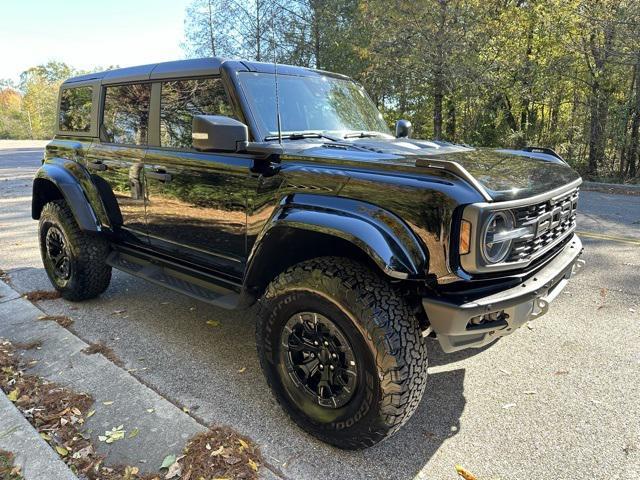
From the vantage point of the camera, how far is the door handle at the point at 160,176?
3.30 m

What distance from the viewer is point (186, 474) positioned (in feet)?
6.91

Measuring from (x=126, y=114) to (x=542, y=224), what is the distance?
10.5ft

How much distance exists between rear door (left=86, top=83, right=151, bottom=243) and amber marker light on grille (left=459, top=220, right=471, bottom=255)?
2.51 meters

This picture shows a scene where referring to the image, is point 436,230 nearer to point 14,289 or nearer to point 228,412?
point 228,412

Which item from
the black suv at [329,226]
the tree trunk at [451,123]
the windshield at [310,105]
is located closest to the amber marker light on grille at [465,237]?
the black suv at [329,226]

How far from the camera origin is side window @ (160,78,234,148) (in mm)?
3031

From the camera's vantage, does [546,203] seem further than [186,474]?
Yes

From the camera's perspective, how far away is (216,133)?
7.90ft

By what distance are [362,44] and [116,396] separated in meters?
15.8

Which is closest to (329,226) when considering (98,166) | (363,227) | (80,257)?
(363,227)

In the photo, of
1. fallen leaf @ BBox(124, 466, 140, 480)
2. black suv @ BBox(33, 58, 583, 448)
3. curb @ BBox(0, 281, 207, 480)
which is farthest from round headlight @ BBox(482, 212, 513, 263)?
fallen leaf @ BBox(124, 466, 140, 480)

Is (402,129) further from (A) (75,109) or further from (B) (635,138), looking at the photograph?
(B) (635,138)

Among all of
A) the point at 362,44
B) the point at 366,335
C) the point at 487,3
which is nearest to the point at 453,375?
the point at 366,335

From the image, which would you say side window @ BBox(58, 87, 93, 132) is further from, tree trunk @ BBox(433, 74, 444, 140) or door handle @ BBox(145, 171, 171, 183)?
A: tree trunk @ BBox(433, 74, 444, 140)
